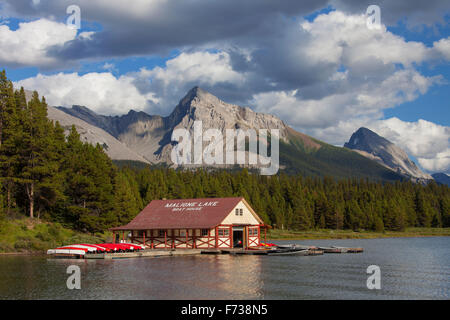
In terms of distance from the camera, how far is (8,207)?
6812cm

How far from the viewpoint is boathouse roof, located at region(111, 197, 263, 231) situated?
65.8 meters

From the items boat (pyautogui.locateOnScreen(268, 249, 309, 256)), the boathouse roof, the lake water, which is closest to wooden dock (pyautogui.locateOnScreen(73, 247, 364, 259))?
boat (pyautogui.locateOnScreen(268, 249, 309, 256))

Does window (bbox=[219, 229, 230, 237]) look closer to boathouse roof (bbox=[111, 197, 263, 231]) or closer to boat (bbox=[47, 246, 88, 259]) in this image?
boathouse roof (bbox=[111, 197, 263, 231])

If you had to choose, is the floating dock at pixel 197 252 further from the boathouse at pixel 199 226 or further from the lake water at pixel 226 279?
the lake water at pixel 226 279

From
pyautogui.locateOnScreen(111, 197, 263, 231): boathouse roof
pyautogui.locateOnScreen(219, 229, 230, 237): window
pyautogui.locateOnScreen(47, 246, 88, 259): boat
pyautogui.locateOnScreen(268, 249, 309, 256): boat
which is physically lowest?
pyautogui.locateOnScreen(268, 249, 309, 256): boat

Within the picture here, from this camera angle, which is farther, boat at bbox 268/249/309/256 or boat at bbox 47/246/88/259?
boat at bbox 268/249/309/256

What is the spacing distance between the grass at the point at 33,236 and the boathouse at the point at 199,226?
9.22 metres

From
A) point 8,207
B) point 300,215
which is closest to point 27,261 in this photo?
point 8,207

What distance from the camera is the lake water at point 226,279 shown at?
31.6 m

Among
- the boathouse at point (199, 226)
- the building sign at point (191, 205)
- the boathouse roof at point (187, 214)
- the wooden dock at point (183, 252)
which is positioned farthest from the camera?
the building sign at point (191, 205)

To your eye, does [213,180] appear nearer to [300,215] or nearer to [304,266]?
[300,215]

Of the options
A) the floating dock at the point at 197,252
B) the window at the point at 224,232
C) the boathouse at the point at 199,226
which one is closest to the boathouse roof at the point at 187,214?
the boathouse at the point at 199,226

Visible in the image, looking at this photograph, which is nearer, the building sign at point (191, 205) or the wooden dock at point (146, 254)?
the wooden dock at point (146, 254)
